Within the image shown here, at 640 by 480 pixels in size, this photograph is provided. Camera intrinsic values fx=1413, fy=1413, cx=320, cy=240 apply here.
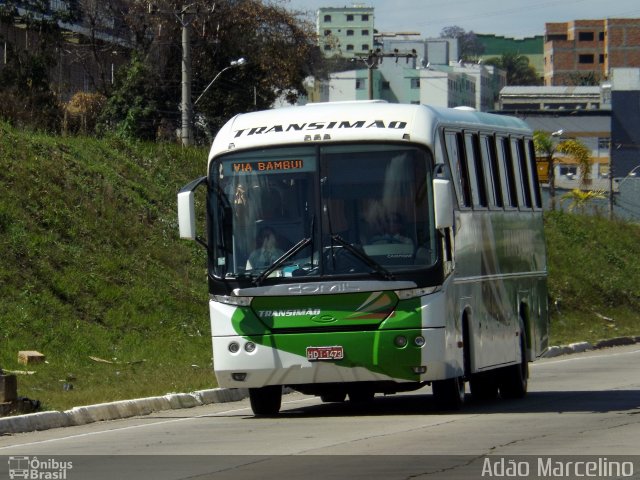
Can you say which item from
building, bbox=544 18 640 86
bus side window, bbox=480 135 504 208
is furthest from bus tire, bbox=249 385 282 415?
building, bbox=544 18 640 86

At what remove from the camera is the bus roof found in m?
15.3

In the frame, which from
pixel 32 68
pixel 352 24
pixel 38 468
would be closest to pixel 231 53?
pixel 32 68

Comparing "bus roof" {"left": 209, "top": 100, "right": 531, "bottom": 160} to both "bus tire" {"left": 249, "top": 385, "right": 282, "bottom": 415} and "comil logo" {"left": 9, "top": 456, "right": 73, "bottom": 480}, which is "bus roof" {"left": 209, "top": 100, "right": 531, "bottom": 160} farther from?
"comil logo" {"left": 9, "top": 456, "right": 73, "bottom": 480}

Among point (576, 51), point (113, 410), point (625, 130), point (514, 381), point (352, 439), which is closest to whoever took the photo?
point (352, 439)

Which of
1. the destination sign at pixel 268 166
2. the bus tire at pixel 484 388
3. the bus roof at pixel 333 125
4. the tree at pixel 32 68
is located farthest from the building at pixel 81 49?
the destination sign at pixel 268 166

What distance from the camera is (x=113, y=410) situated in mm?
16781

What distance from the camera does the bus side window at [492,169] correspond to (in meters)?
17.8

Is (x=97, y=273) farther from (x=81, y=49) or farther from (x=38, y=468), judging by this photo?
(x=81, y=49)

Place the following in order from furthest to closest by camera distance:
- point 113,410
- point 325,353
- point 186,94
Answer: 1. point 186,94
2. point 113,410
3. point 325,353

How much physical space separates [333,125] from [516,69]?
17589cm

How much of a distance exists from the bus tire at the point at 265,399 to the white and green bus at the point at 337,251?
0.07ft

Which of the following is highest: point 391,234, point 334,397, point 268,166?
point 268,166

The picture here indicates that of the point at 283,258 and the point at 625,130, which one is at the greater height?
the point at 283,258

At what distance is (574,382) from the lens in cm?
2173
